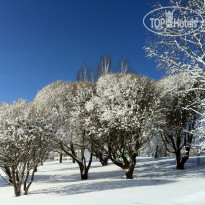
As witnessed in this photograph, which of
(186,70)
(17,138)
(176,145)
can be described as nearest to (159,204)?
(186,70)

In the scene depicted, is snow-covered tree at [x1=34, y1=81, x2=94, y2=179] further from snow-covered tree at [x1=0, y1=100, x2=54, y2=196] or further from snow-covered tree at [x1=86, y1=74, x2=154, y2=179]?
snow-covered tree at [x1=0, y1=100, x2=54, y2=196]

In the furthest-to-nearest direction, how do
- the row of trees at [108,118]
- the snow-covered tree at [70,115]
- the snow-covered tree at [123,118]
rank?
1. the snow-covered tree at [70,115]
2. the snow-covered tree at [123,118]
3. the row of trees at [108,118]

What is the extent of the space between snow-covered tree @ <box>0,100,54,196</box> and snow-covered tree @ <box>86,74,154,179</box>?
5.28 meters

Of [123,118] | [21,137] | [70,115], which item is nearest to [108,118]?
[123,118]

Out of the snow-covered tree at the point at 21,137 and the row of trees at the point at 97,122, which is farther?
the row of trees at the point at 97,122

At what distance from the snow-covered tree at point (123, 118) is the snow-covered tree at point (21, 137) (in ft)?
17.3

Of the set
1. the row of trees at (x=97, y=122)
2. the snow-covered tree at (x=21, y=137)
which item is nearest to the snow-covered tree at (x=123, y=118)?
the row of trees at (x=97, y=122)

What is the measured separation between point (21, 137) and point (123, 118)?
791 cm

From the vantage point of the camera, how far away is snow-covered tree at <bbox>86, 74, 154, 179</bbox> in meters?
17.9

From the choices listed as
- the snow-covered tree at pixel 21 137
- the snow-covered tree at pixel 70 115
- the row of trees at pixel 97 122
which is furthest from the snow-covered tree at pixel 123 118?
the snow-covered tree at pixel 21 137

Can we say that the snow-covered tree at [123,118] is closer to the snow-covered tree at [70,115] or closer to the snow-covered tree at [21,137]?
the snow-covered tree at [70,115]

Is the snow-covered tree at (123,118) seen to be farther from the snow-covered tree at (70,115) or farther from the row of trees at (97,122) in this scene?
the snow-covered tree at (70,115)

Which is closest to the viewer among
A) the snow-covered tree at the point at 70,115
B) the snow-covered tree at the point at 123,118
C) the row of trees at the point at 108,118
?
the row of trees at the point at 108,118

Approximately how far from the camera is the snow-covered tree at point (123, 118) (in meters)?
17.9
